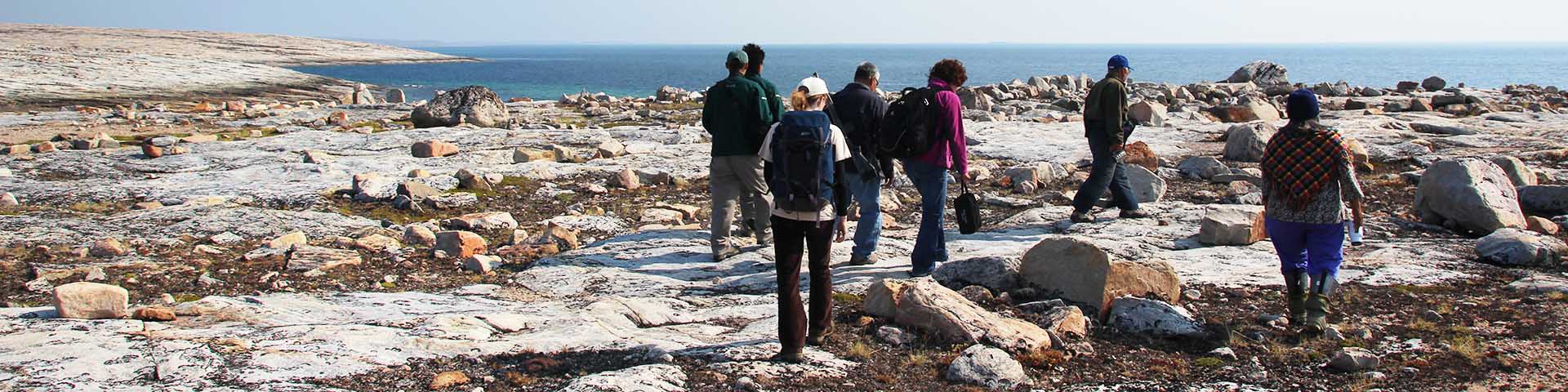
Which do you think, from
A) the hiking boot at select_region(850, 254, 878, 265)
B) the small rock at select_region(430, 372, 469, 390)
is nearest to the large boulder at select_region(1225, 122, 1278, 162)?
the hiking boot at select_region(850, 254, 878, 265)

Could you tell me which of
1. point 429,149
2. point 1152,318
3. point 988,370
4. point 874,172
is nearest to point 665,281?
point 874,172

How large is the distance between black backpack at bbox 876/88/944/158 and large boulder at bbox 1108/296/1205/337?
1820 mm

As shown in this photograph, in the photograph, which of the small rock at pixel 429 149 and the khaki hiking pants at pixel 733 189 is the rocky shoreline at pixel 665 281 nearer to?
the small rock at pixel 429 149

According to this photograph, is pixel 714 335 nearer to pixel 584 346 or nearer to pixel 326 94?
pixel 584 346

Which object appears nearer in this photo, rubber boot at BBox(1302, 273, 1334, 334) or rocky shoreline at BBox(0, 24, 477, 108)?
rubber boot at BBox(1302, 273, 1334, 334)

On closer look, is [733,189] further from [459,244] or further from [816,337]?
[816,337]

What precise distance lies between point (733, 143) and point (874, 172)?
1237 mm

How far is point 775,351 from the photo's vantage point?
621cm

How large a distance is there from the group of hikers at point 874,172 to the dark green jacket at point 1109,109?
12 mm

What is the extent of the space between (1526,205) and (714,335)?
9.89 meters

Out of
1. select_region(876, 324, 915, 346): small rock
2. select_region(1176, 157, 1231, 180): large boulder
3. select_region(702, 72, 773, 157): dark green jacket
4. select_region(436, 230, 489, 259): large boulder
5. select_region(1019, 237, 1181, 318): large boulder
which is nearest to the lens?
select_region(876, 324, 915, 346): small rock

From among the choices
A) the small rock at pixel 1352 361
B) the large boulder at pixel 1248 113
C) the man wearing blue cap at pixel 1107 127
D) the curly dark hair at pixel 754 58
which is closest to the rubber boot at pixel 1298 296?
the small rock at pixel 1352 361

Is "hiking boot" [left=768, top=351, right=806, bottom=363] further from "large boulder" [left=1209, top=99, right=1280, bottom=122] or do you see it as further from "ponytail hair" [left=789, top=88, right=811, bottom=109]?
"large boulder" [left=1209, top=99, right=1280, bottom=122]

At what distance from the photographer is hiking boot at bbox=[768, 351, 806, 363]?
6004 mm
